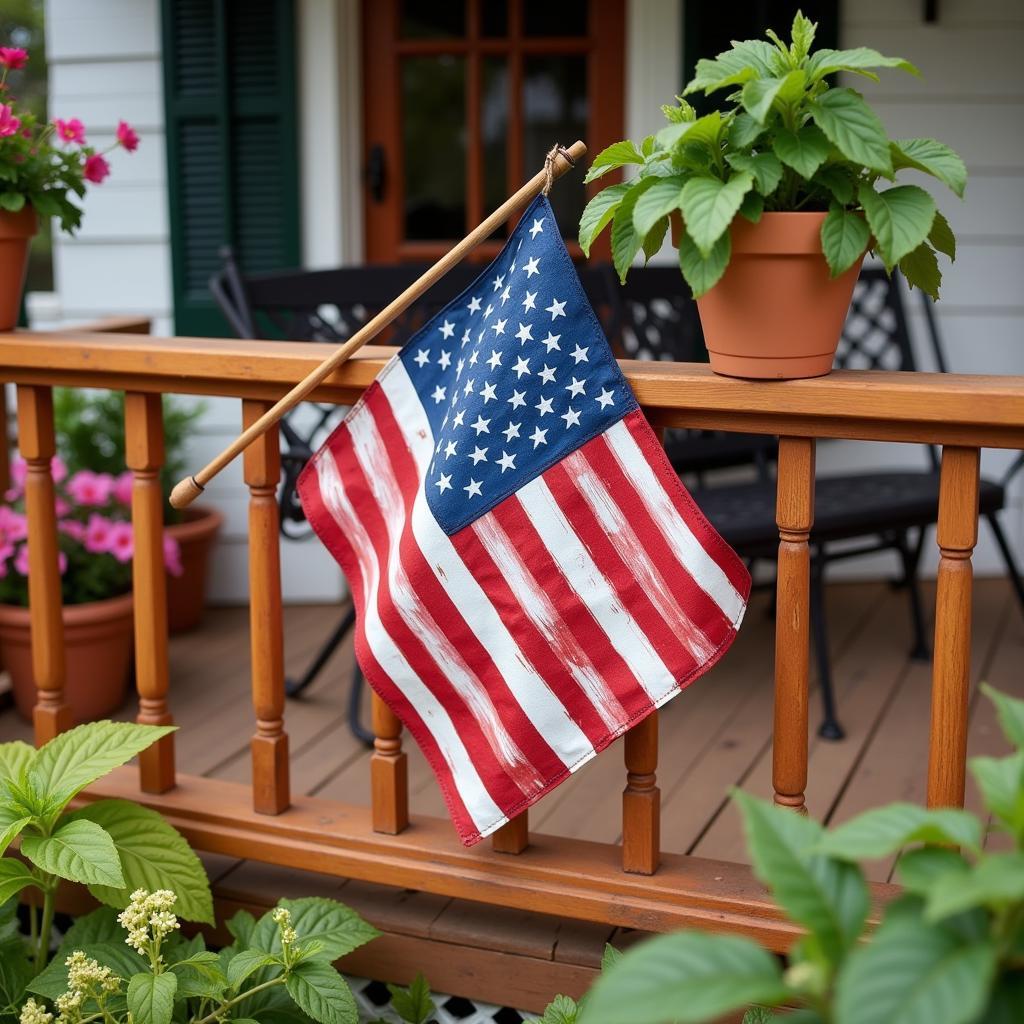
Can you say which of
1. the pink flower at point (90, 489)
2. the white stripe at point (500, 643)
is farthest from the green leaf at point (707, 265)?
the pink flower at point (90, 489)

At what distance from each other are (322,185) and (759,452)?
138cm

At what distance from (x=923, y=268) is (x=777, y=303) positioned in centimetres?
19

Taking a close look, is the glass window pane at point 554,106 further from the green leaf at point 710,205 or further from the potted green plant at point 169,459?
the green leaf at point 710,205

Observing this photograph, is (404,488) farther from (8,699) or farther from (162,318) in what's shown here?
(162,318)

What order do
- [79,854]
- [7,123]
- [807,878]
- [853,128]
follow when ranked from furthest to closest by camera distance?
1. [7,123]
2. [79,854]
3. [853,128]
4. [807,878]

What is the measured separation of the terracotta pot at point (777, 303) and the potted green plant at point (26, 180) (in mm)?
1078

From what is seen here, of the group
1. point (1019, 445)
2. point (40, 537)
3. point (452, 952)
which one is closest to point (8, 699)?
point (40, 537)

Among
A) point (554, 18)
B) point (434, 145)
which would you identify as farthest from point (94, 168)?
point (554, 18)

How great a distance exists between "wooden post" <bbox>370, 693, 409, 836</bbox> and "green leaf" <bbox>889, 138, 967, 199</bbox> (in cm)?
100

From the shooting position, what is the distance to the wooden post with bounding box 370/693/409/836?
6.53 feet

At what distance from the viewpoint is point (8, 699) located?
10.2 ft

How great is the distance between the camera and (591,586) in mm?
1717

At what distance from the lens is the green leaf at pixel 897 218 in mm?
1479

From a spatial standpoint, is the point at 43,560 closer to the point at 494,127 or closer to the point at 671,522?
the point at 671,522
